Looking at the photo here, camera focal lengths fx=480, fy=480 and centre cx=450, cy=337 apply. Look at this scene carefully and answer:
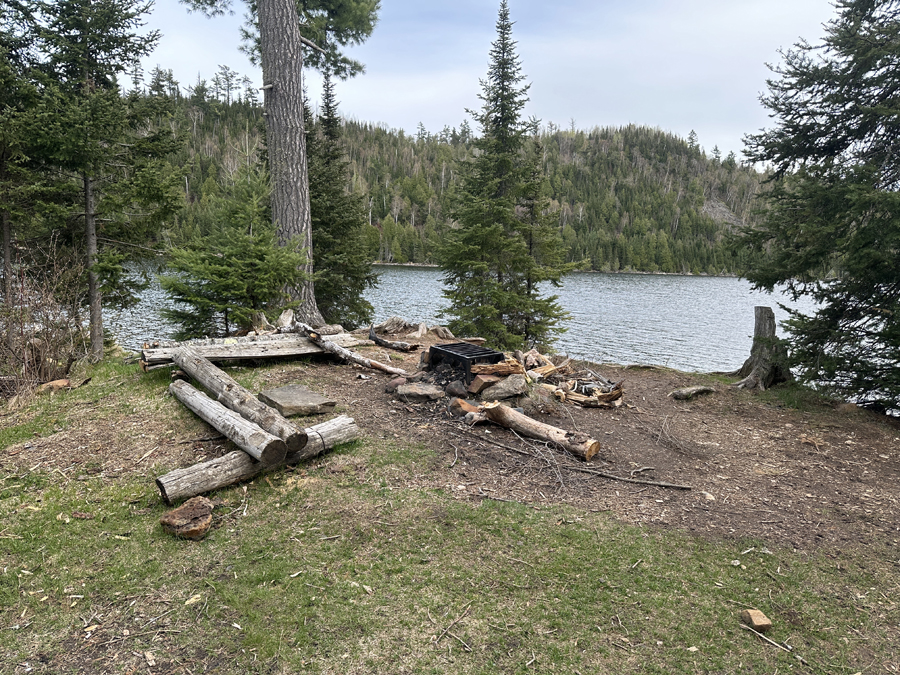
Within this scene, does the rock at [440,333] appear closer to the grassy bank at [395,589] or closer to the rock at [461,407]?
the rock at [461,407]

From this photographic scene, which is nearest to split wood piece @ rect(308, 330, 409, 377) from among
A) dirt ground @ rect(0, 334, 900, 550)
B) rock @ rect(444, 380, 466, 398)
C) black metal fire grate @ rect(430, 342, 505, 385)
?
dirt ground @ rect(0, 334, 900, 550)

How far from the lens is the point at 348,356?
7.42 meters

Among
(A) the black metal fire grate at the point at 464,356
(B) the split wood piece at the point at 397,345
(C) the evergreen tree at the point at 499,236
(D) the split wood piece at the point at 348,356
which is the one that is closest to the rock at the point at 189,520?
(A) the black metal fire grate at the point at 464,356

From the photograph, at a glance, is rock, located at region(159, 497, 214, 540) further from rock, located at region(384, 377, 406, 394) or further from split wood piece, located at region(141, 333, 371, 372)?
split wood piece, located at region(141, 333, 371, 372)

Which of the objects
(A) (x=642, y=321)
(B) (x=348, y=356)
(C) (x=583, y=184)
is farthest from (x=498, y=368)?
(C) (x=583, y=184)

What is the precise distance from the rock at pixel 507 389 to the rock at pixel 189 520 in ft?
10.5

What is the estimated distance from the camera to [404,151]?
411 feet

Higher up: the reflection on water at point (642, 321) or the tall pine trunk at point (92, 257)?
the tall pine trunk at point (92, 257)

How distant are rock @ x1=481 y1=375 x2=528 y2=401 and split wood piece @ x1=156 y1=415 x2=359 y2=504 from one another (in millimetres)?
1930

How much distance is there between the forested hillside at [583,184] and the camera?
8875cm

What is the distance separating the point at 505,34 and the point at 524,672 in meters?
16.1

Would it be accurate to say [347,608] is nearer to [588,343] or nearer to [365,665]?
[365,665]

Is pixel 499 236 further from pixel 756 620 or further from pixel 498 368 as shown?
pixel 756 620

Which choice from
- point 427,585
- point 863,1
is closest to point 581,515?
point 427,585
